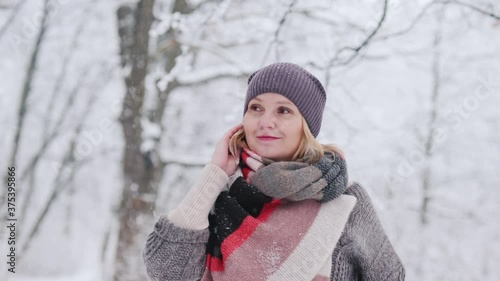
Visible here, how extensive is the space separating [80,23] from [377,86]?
6.62 meters

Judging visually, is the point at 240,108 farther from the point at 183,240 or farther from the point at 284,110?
the point at 183,240

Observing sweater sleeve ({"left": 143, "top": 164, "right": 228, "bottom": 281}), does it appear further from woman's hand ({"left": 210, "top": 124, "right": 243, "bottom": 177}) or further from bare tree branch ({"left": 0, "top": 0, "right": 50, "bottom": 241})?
bare tree branch ({"left": 0, "top": 0, "right": 50, "bottom": 241})

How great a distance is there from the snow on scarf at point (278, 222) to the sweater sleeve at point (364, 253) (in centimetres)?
5

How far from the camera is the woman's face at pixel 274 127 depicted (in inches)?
63.0

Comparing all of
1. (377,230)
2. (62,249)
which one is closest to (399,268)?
(377,230)

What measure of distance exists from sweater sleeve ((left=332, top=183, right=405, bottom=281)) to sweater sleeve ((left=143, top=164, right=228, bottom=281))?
0.46 meters

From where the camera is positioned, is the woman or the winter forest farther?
the winter forest

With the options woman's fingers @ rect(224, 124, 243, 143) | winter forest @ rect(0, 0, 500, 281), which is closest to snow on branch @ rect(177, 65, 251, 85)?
winter forest @ rect(0, 0, 500, 281)

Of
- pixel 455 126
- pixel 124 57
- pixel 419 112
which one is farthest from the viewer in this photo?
pixel 419 112

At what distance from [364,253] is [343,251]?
7cm

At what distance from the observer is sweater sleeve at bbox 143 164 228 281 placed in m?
1.44

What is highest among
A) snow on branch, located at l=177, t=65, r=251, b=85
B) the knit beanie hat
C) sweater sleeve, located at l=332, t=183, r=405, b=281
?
the knit beanie hat

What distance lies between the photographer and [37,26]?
8.50 meters

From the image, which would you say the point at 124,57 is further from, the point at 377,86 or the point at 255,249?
the point at 377,86
